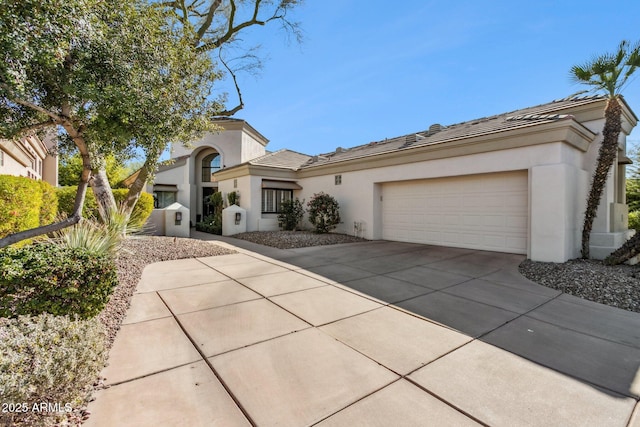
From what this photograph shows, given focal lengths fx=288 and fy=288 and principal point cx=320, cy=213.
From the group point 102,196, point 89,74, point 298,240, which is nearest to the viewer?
point 89,74

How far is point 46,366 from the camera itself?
196 cm

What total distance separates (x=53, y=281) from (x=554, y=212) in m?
9.86

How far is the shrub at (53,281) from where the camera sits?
3014 mm

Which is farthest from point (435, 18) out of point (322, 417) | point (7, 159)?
point (7, 159)

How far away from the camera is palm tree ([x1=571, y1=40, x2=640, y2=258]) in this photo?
23.0 ft

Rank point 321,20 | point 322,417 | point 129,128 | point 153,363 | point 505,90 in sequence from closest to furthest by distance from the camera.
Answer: point 322,417 < point 153,363 < point 129,128 < point 505,90 < point 321,20

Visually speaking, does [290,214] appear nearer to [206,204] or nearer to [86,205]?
[86,205]

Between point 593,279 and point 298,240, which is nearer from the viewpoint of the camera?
point 593,279

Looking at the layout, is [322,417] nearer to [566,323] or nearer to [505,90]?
[566,323]

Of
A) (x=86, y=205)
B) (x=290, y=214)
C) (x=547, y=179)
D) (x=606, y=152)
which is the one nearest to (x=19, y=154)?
(x=86, y=205)

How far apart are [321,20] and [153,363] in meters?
12.8

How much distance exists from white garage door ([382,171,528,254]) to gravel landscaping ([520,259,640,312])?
1625 millimetres

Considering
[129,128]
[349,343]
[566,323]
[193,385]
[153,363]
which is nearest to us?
[193,385]

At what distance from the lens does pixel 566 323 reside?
3949mm
